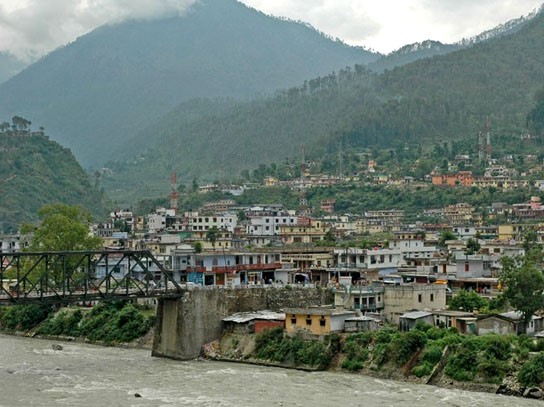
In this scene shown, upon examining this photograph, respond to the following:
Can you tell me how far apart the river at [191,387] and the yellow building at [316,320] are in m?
2.31

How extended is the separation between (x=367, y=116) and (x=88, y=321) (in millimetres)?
98331

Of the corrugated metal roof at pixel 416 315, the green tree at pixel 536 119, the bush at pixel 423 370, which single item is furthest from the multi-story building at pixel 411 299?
the green tree at pixel 536 119

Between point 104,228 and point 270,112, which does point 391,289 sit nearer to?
point 104,228

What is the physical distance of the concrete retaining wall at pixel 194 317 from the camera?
136 ft

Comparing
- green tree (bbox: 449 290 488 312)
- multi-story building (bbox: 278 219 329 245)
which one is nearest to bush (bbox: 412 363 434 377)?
green tree (bbox: 449 290 488 312)

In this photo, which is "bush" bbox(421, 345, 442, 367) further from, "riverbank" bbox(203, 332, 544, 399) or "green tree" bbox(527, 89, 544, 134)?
"green tree" bbox(527, 89, 544, 134)

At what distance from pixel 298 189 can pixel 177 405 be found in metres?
83.2

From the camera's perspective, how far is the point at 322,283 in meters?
51.6

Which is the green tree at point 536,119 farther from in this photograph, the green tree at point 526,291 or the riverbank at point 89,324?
the green tree at point 526,291

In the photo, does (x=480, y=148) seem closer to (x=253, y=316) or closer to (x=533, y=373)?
(x=253, y=316)

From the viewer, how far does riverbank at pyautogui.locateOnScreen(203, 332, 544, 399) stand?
108 ft

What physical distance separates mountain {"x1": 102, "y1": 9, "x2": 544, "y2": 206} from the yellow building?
91.1 metres

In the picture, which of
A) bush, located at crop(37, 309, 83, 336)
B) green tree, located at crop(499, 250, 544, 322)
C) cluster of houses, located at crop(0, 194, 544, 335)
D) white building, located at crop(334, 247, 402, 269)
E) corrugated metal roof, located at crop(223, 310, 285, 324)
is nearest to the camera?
green tree, located at crop(499, 250, 544, 322)

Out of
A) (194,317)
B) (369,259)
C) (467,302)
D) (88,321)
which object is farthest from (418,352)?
(88,321)
